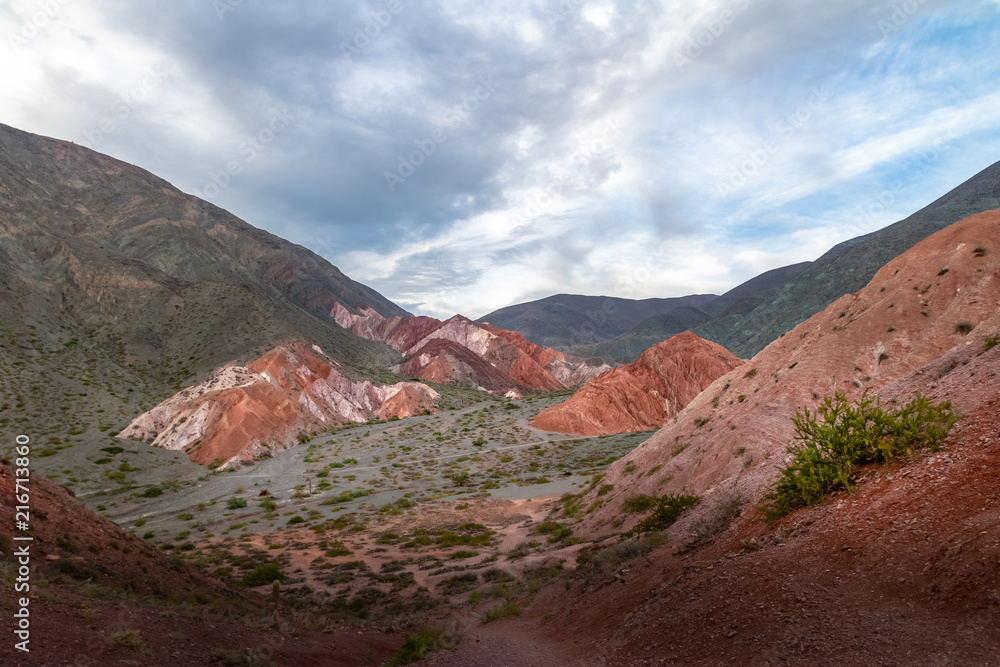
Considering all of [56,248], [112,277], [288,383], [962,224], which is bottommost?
[962,224]

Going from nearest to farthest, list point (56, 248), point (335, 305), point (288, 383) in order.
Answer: point (288, 383) → point (56, 248) → point (335, 305)

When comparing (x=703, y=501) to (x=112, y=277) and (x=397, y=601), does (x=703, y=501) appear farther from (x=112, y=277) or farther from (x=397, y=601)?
(x=112, y=277)

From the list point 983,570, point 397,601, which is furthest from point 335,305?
point 983,570

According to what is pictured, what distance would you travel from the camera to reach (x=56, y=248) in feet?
236

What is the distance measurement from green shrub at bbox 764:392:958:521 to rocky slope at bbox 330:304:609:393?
3583 inches

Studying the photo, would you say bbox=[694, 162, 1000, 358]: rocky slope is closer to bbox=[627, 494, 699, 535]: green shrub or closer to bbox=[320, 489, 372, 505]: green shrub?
bbox=[320, 489, 372, 505]: green shrub

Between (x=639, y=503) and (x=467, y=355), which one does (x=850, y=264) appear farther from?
(x=639, y=503)

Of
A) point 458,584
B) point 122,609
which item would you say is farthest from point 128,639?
point 458,584

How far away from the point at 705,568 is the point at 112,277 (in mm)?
91988

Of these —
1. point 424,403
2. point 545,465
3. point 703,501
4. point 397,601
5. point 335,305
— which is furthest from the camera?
point 335,305

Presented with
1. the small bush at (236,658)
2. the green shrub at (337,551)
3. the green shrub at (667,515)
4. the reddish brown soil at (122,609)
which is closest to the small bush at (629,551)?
the green shrub at (667,515)

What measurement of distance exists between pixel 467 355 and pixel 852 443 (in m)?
103

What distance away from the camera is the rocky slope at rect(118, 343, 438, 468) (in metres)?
45.9

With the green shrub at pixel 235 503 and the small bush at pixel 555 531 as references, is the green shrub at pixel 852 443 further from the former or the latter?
the green shrub at pixel 235 503
